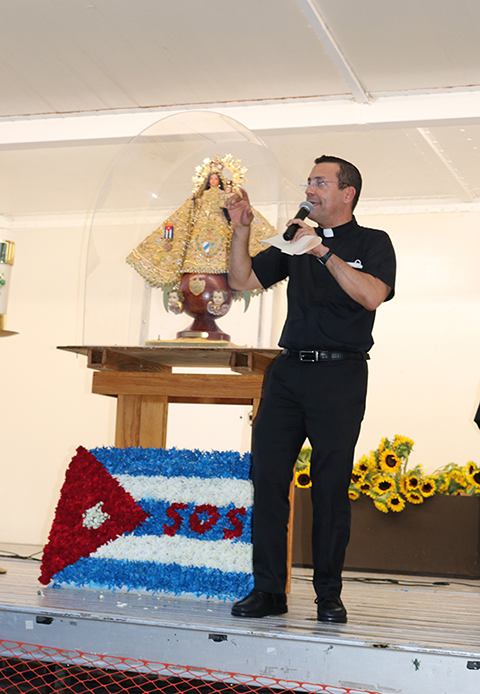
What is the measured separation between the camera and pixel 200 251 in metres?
2.96

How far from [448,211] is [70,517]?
12.3 ft

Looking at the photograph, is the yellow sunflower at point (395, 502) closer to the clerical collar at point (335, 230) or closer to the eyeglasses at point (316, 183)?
the clerical collar at point (335, 230)

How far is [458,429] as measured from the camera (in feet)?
16.9

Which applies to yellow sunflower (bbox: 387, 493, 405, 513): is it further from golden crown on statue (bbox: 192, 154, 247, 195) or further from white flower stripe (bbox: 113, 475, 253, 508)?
golden crown on statue (bbox: 192, 154, 247, 195)

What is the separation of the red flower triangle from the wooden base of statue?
0.63 m

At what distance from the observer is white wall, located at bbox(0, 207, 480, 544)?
5.23 meters

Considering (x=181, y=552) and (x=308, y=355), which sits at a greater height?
(x=308, y=355)

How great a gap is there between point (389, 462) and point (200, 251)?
82.5 inches

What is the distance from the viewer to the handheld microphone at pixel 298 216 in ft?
7.06

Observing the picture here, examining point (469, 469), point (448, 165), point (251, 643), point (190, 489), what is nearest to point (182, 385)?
point (190, 489)

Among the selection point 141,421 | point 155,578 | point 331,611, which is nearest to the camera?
point 331,611

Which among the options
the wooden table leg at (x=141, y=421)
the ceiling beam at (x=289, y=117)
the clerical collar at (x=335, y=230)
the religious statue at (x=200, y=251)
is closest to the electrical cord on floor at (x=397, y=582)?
the wooden table leg at (x=141, y=421)

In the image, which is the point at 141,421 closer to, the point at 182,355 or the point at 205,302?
the point at 182,355

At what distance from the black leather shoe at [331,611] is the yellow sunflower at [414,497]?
2116mm
